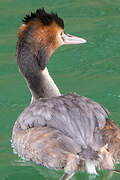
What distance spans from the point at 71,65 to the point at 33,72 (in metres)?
1.57

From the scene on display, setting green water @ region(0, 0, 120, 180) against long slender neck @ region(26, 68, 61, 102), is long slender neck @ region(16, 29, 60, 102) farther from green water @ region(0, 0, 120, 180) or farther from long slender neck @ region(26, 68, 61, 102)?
green water @ region(0, 0, 120, 180)

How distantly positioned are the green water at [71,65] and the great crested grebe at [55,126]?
0.21m

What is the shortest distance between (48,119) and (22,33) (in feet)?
4.31

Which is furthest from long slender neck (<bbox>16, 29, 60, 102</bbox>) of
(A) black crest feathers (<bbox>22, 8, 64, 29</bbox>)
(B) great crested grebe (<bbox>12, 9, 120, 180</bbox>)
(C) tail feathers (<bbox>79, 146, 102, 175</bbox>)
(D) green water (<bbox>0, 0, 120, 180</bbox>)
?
(C) tail feathers (<bbox>79, 146, 102, 175</bbox>)

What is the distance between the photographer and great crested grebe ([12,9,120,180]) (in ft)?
20.2

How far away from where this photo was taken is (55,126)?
21.0 feet

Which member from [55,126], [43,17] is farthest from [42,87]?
[55,126]

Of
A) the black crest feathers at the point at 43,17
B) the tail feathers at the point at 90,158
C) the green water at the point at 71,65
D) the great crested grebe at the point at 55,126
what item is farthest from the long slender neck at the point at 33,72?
the tail feathers at the point at 90,158

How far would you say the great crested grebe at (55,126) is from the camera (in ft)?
20.2

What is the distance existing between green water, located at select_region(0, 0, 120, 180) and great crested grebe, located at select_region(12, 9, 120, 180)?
0.21 meters

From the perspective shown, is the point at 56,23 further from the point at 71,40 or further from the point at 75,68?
the point at 75,68

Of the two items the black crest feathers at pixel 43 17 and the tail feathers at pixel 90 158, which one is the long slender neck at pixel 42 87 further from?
the tail feathers at pixel 90 158

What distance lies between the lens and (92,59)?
909 centimetres

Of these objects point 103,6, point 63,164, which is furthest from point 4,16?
point 63,164
